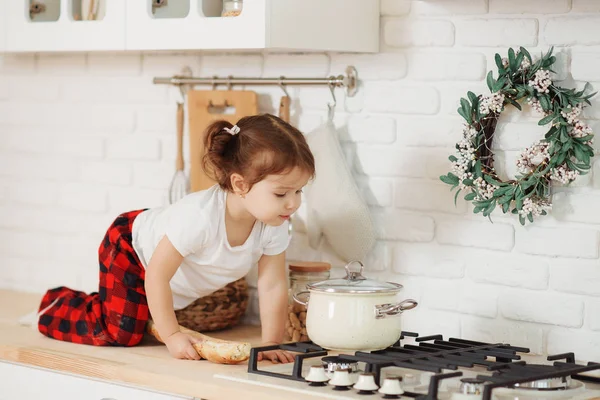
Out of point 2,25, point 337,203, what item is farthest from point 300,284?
point 2,25

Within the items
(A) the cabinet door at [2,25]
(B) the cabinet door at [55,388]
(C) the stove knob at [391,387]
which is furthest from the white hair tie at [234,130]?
(A) the cabinet door at [2,25]

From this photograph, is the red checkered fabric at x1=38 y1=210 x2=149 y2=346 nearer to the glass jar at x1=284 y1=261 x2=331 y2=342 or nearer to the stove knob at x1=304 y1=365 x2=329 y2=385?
the glass jar at x1=284 y1=261 x2=331 y2=342

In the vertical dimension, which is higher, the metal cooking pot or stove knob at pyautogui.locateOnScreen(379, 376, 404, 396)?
the metal cooking pot

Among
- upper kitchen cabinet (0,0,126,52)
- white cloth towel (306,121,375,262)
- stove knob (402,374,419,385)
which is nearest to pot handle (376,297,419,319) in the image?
stove knob (402,374,419,385)

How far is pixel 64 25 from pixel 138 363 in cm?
88

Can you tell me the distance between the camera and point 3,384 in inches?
88.6

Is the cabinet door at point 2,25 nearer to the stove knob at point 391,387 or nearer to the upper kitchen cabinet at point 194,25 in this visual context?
the upper kitchen cabinet at point 194,25

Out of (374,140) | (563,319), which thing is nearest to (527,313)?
(563,319)

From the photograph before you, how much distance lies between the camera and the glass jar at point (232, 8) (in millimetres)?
2145

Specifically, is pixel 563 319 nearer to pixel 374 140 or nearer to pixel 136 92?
pixel 374 140

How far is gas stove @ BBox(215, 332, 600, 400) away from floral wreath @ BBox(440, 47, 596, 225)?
1.08 feet

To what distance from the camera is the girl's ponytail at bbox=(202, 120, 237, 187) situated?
217cm

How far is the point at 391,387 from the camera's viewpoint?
67.6 inches

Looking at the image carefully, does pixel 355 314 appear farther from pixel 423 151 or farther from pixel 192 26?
pixel 192 26
